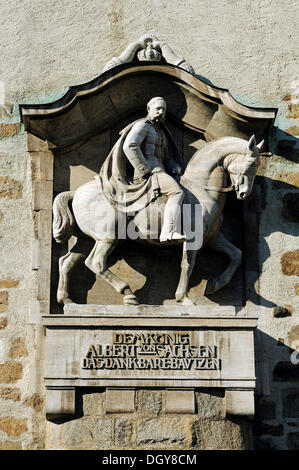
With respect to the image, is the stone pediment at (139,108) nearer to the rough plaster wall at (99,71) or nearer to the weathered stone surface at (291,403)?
the rough plaster wall at (99,71)

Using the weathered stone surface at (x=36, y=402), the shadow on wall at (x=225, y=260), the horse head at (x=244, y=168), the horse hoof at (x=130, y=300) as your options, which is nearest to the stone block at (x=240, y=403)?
the shadow on wall at (x=225, y=260)

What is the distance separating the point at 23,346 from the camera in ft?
25.5

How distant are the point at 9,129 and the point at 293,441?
2965 millimetres

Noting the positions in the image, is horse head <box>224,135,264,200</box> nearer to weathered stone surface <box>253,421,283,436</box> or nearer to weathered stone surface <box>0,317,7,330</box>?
weathered stone surface <box>253,421,283,436</box>

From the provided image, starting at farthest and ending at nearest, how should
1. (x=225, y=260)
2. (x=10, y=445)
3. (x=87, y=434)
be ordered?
(x=225, y=260) → (x=10, y=445) → (x=87, y=434)

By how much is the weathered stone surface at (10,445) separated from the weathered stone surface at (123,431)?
717 mm

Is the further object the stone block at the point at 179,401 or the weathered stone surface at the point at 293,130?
the weathered stone surface at the point at 293,130

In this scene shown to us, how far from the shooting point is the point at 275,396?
25.3 ft

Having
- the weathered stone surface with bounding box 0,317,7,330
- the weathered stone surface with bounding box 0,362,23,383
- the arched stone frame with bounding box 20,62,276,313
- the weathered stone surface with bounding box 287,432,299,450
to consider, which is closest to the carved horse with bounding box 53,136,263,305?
the arched stone frame with bounding box 20,62,276,313

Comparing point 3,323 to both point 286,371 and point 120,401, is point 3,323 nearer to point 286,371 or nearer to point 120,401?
point 120,401

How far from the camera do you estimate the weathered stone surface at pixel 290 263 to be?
26.2ft

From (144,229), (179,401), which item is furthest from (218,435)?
(144,229)

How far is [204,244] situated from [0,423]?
5.94ft

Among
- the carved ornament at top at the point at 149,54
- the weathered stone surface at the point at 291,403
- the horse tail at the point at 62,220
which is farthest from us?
the carved ornament at top at the point at 149,54
